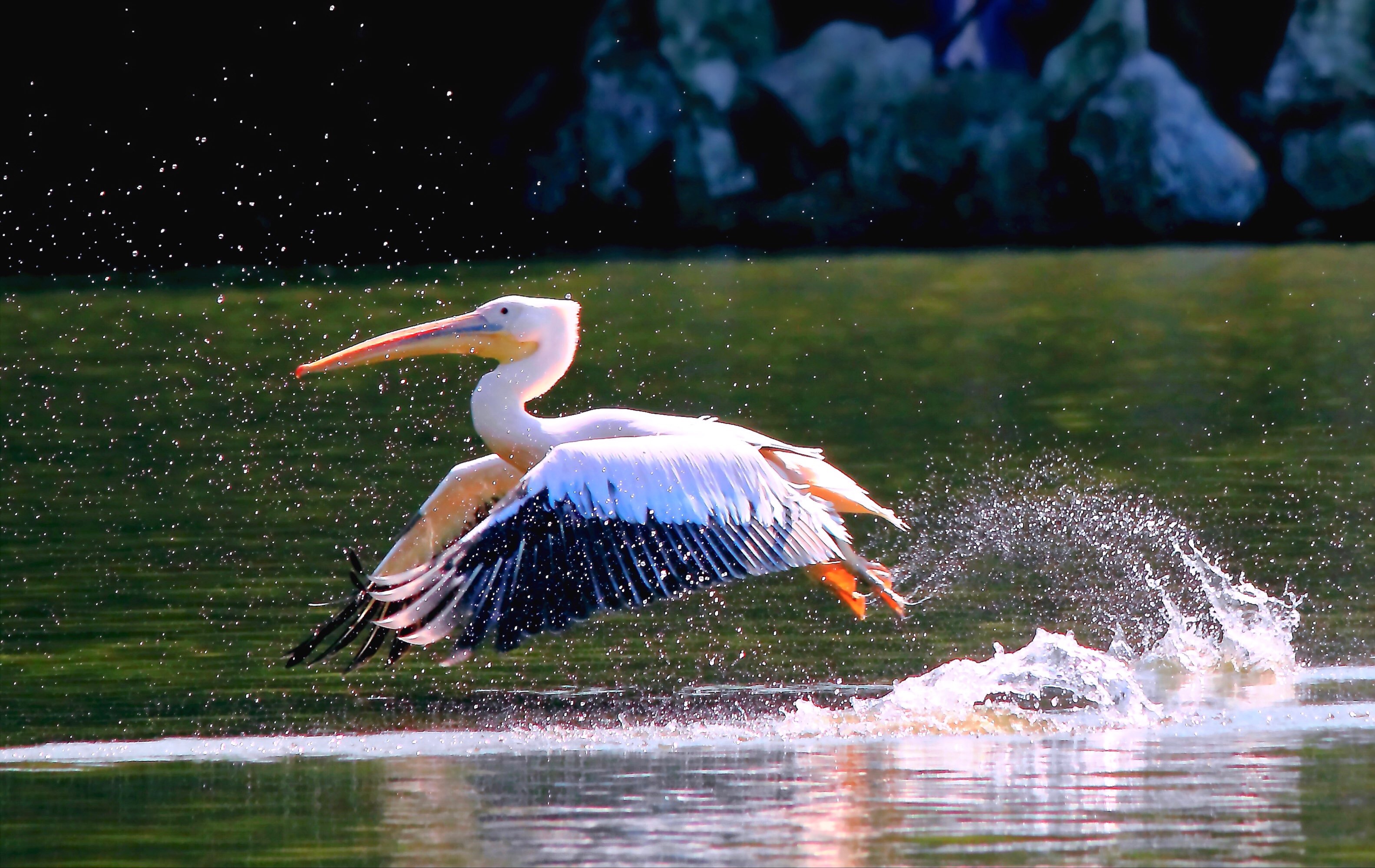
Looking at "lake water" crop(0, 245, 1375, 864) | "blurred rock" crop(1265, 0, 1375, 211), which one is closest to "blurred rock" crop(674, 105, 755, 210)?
"blurred rock" crop(1265, 0, 1375, 211)

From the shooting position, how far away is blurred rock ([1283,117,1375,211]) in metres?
27.8

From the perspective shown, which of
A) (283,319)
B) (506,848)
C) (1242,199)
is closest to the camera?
(506,848)

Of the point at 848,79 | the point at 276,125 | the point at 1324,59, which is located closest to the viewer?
the point at 1324,59

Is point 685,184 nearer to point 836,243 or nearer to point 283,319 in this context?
point 836,243

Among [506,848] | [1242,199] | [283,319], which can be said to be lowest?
[506,848]

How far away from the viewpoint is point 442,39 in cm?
3331

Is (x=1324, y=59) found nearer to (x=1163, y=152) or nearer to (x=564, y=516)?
(x=1163, y=152)

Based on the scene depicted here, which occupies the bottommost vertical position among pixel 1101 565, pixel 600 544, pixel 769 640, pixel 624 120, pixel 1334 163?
pixel 769 640

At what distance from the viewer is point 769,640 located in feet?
26.6

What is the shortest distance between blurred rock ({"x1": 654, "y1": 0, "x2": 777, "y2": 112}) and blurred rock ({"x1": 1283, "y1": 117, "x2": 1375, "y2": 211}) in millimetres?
6877

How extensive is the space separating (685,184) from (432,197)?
206 inches

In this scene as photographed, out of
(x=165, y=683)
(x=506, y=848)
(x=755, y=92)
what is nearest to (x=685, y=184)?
(x=755, y=92)

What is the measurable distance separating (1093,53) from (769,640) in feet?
71.7

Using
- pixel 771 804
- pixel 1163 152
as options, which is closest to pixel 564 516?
pixel 771 804
